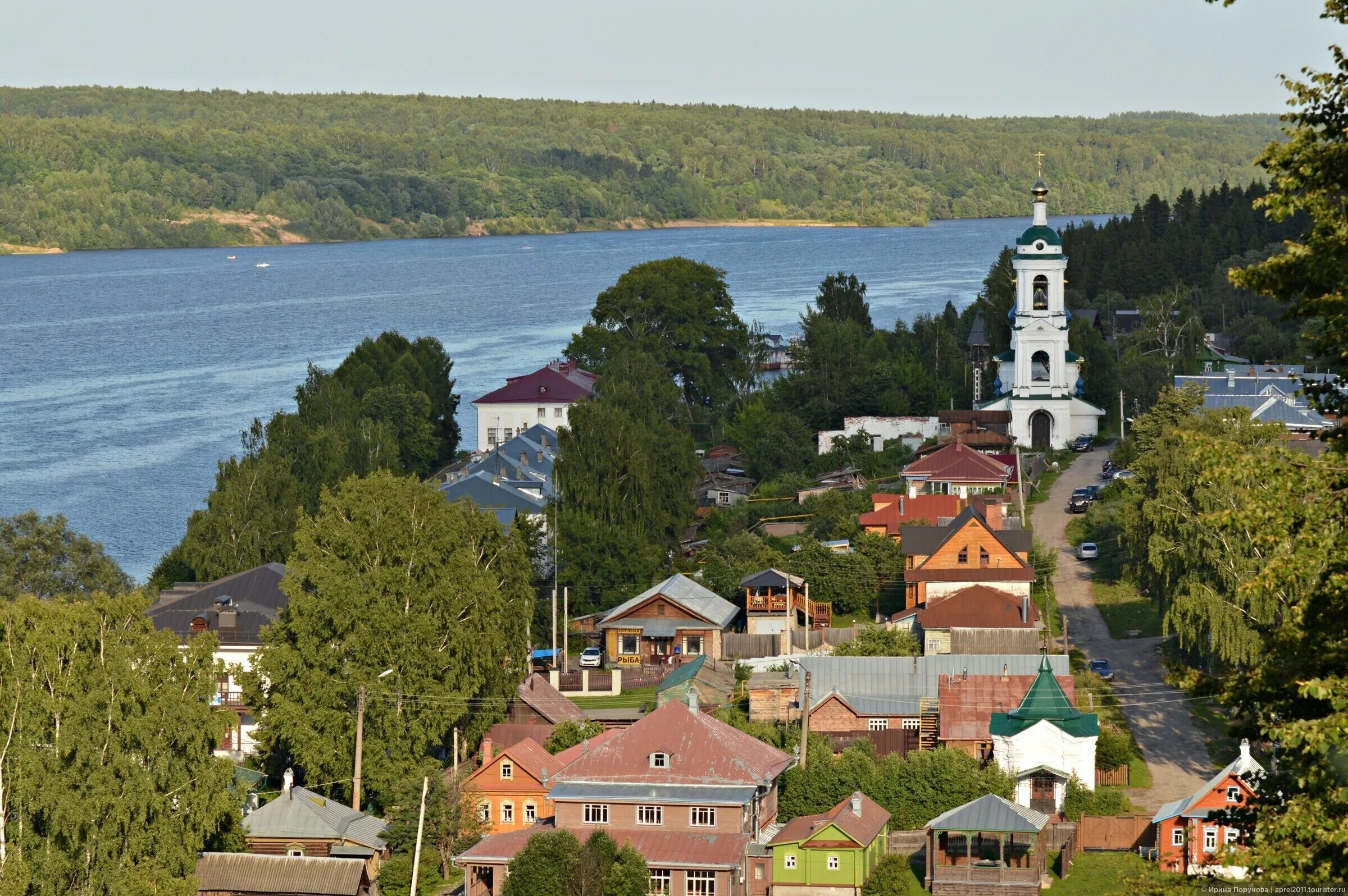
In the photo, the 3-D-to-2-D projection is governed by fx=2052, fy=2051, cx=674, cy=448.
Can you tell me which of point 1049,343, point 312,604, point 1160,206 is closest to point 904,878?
point 312,604

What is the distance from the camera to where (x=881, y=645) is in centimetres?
4562

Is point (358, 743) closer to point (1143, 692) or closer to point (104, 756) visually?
point (104, 756)

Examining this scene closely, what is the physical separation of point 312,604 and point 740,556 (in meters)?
18.4

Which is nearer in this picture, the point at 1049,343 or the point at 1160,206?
the point at 1049,343

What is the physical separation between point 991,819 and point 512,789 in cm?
921

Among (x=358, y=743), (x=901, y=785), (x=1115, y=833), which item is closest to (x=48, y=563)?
(x=358, y=743)

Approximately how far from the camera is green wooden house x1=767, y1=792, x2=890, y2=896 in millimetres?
34219

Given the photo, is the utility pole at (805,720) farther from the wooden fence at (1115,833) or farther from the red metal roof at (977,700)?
the wooden fence at (1115,833)

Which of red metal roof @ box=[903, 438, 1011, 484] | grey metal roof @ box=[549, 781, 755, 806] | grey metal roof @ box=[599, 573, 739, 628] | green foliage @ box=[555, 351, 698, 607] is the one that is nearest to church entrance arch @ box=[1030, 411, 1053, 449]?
red metal roof @ box=[903, 438, 1011, 484]

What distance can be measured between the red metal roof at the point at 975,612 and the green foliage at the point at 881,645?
126cm

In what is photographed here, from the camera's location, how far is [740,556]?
55.9m

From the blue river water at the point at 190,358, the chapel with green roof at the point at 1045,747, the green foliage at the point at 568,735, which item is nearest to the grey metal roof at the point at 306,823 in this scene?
the green foliage at the point at 568,735

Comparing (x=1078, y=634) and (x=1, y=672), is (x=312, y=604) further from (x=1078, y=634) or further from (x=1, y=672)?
(x=1078, y=634)

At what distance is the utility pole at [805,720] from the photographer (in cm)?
3875
